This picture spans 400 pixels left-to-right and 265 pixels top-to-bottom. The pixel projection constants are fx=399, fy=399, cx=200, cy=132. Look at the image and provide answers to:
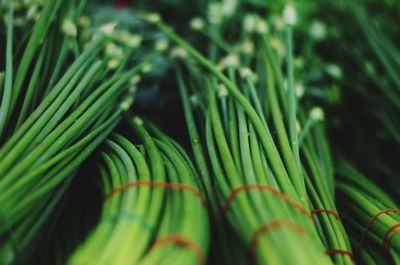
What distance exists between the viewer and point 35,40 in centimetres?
111

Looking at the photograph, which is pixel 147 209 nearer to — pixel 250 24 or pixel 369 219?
pixel 369 219

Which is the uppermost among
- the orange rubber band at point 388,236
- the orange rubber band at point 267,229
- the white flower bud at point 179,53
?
the white flower bud at point 179,53

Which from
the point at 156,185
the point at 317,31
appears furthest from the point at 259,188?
the point at 317,31

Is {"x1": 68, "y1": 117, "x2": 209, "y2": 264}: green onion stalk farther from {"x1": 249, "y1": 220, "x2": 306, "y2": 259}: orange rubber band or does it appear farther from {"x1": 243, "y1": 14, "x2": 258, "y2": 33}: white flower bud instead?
{"x1": 243, "y1": 14, "x2": 258, "y2": 33}: white flower bud

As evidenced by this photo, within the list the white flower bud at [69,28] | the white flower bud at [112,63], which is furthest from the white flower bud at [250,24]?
the white flower bud at [69,28]

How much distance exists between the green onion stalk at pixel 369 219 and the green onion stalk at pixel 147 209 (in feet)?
1.50

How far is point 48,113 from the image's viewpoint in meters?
1.04

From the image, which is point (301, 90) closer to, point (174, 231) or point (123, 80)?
point (123, 80)

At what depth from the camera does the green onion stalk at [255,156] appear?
0.78m

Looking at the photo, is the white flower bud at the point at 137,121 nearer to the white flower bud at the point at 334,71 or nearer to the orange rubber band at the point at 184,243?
the orange rubber band at the point at 184,243

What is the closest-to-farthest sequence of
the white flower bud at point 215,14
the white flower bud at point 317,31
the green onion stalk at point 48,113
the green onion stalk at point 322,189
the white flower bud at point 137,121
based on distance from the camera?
the green onion stalk at point 48,113 < the green onion stalk at point 322,189 < the white flower bud at point 137,121 < the white flower bud at point 215,14 < the white flower bud at point 317,31

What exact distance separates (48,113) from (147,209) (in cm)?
39

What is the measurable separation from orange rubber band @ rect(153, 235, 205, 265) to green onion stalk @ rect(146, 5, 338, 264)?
10 cm

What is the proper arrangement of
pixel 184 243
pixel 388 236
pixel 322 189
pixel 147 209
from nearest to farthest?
pixel 184 243 < pixel 147 209 < pixel 388 236 < pixel 322 189
